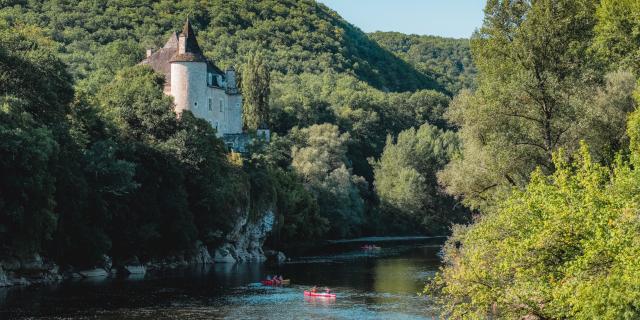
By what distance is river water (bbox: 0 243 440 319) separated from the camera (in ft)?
128

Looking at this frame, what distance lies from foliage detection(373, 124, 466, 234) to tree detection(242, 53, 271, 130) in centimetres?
1926

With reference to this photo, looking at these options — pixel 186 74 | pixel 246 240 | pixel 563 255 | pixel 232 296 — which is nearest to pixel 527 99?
pixel 563 255

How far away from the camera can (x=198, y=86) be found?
8125 centimetres

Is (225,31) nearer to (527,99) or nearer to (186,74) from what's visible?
(186,74)

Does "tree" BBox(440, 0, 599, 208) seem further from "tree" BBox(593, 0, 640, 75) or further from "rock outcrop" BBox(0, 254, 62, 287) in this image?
"rock outcrop" BBox(0, 254, 62, 287)

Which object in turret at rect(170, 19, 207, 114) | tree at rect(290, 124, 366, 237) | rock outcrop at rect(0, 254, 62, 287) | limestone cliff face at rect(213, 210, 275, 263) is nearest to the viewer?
rock outcrop at rect(0, 254, 62, 287)

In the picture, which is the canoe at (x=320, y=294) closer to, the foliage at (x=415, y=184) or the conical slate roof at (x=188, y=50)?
the conical slate roof at (x=188, y=50)

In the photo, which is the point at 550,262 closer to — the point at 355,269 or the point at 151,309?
the point at 151,309

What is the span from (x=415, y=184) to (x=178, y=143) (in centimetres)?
5372

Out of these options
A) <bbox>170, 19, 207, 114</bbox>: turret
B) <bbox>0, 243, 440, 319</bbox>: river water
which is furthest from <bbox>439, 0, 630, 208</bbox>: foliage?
<bbox>170, 19, 207, 114</bbox>: turret

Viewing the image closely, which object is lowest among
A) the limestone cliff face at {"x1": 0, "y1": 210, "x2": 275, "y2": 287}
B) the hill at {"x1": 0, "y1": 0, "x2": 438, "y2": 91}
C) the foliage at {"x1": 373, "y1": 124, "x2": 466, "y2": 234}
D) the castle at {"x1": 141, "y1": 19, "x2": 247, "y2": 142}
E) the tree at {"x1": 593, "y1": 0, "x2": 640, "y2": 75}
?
the limestone cliff face at {"x1": 0, "y1": 210, "x2": 275, "y2": 287}

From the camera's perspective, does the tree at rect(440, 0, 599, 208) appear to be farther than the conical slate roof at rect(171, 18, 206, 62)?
No

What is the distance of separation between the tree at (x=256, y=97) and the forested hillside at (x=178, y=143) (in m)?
0.71

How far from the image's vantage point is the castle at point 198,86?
80562 millimetres
